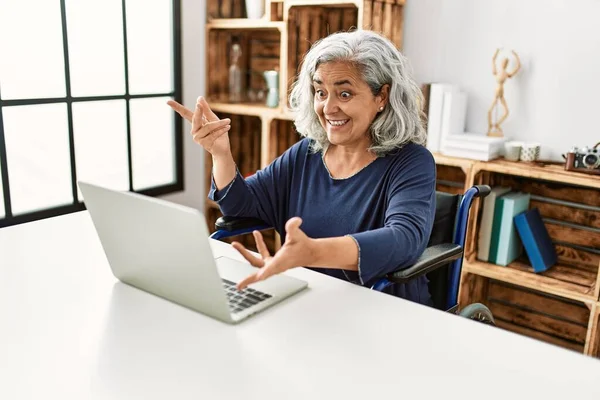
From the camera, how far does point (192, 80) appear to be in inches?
128

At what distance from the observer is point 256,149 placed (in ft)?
11.4

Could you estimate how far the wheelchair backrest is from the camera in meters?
1.67

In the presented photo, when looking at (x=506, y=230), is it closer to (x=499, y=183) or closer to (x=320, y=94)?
(x=499, y=183)

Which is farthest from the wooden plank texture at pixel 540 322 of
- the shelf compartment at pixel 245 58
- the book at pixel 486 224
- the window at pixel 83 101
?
the window at pixel 83 101

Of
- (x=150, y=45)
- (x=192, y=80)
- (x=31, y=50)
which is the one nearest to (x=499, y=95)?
(x=192, y=80)

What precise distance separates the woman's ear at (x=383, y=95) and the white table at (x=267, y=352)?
2.17 feet

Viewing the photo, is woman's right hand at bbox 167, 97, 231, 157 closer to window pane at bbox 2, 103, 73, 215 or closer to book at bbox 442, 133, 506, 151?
book at bbox 442, 133, 506, 151

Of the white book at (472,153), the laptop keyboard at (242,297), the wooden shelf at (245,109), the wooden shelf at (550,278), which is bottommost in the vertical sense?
the wooden shelf at (550,278)

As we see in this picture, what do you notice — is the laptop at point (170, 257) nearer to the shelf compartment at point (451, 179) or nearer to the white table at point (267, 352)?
the white table at point (267, 352)

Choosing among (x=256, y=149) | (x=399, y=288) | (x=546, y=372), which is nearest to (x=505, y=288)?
(x=399, y=288)

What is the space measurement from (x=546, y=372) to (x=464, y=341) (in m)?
0.15

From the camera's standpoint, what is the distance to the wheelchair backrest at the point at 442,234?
1670 mm

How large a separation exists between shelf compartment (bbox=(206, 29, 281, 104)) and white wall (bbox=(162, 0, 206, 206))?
65mm

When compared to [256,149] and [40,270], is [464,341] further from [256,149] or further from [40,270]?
[256,149]
